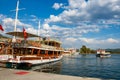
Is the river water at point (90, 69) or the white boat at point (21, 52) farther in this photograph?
the white boat at point (21, 52)

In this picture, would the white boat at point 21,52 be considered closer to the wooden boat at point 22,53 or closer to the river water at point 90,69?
the wooden boat at point 22,53

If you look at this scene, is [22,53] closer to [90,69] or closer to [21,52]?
[21,52]

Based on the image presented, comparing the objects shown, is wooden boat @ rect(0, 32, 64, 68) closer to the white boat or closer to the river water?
the white boat

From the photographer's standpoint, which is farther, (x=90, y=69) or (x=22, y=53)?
(x=22, y=53)

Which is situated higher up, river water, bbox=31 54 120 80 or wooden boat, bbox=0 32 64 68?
wooden boat, bbox=0 32 64 68

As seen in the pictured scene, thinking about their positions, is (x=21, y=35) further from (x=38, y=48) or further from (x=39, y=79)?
(x=39, y=79)

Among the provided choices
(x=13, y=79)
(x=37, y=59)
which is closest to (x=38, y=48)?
(x=37, y=59)

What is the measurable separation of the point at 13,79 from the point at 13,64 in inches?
788

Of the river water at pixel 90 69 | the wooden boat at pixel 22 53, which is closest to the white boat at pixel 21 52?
the wooden boat at pixel 22 53

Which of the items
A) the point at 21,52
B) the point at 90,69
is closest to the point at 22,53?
the point at 21,52

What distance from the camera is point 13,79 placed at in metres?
13.4

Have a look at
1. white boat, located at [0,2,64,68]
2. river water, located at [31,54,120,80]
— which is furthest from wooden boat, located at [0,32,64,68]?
river water, located at [31,54,120,80]

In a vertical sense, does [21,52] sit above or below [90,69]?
above

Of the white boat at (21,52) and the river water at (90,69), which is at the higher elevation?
the white boat at (21,52)
